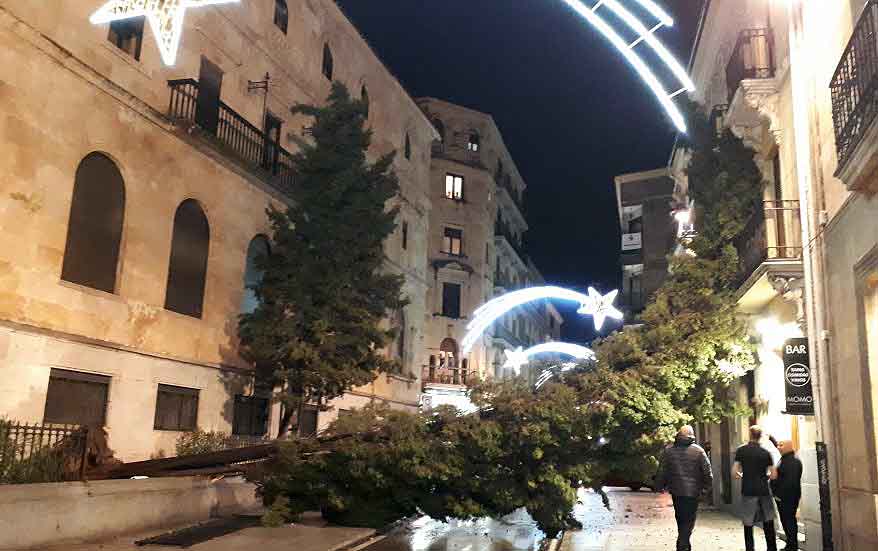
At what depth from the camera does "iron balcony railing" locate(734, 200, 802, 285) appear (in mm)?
13141

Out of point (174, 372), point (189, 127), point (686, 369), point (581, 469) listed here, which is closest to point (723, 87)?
point (686, 369)

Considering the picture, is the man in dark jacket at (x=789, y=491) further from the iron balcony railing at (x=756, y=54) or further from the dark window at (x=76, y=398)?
the dark window at (x=76, y=398)

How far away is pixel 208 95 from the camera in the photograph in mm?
20922

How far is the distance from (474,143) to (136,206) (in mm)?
36871

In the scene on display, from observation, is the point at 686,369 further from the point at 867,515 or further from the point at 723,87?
the point at 723,87

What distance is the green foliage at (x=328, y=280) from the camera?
1962 cm

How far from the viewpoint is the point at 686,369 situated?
48.0 ft

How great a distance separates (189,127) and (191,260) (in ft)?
11.2

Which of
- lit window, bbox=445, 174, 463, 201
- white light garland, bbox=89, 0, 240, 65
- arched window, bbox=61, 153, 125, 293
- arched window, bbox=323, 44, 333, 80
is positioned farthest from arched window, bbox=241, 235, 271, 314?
lit window, bbox=445, 174, 463, 201

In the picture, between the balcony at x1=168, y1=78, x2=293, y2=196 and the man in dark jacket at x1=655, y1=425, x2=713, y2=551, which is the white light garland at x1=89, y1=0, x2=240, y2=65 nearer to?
the balcony at x1=168, y1=78, x2=293, y2=196

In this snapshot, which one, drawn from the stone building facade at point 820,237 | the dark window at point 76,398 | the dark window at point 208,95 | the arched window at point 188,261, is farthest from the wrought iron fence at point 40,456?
the stone building facade at point 820,237

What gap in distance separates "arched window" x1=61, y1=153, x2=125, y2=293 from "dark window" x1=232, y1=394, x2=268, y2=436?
5566mm

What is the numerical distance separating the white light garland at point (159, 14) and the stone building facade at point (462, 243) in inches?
1201

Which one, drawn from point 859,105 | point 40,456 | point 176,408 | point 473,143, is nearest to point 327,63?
point 176,408
